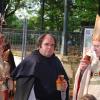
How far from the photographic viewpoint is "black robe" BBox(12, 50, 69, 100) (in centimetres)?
611

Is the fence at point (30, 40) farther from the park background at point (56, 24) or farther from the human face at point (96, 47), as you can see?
the human face at point (96, 47)

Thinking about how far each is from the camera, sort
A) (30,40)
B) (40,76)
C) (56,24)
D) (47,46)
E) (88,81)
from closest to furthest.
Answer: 1. (88,81)
2. (47,46)
3. (40,76)
4. (30,40)
5. (56,24)

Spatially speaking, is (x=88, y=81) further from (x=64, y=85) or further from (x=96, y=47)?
(x=64, y=85)

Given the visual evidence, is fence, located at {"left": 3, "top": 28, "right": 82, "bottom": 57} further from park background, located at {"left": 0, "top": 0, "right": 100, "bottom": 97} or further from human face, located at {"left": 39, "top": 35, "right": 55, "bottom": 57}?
human face, located at {"left": 39, "top": 35, "right": 55, "bottom": 57}

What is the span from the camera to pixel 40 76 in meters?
6.15

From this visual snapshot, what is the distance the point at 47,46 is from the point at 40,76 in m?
0.46

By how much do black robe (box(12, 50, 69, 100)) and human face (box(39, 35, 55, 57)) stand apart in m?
0.15

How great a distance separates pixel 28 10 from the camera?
38344 mm

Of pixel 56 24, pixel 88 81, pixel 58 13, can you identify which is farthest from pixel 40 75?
pixel 58 13

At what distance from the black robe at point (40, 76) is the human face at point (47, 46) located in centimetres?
15

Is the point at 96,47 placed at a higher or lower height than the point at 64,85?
higher

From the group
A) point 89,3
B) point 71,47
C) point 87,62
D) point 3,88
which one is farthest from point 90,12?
→ point 87,62

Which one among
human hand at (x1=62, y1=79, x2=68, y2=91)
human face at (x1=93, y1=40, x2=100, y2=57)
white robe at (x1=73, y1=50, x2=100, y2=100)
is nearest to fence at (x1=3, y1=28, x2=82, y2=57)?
human hand at (x1=62, y1=79, x2=68, y2=91)

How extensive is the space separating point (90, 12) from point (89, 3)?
147 cm
